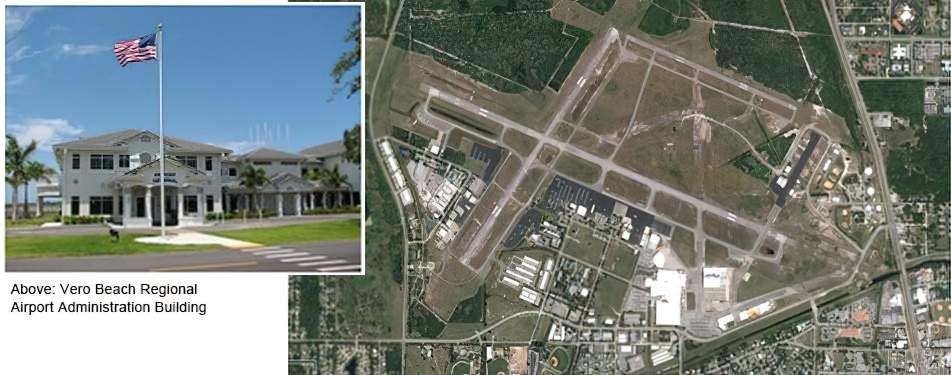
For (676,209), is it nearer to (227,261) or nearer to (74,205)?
(227,261)

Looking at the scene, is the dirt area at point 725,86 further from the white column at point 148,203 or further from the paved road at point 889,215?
the white column at point 148,203

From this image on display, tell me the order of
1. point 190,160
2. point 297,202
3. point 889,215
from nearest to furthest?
point 190,160, point 889,215, point 297,202

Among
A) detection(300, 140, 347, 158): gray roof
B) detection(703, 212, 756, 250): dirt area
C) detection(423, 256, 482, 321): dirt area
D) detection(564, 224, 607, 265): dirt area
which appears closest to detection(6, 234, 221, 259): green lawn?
detection(300, 140, 347, 158): gray roof

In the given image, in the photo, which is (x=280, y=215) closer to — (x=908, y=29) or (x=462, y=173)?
(x=462, y=173)

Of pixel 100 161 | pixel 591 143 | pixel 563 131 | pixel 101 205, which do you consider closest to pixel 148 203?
pixel 101 205

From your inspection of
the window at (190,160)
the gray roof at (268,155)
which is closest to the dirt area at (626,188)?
the gray roof at (268,155)

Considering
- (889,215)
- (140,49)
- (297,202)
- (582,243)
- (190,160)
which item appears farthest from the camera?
(297,202)
